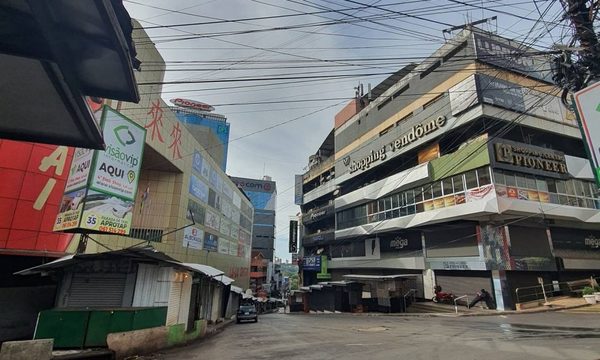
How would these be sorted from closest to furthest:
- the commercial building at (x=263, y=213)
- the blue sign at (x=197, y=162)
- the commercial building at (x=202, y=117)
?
the blue sign at (x=197, y=162)
the commercial building at (x=202, y=117)
the commercial building at (x=263, y=213)

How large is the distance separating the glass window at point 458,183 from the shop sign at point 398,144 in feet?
17.4

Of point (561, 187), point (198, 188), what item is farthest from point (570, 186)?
point (198, 188)

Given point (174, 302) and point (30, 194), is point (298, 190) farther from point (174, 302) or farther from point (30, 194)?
point (30, 194)

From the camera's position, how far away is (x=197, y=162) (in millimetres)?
30984

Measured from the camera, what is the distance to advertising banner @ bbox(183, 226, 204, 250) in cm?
2822

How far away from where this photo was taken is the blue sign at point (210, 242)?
111 ft

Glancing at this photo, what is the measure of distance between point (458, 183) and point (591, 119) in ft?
81.7

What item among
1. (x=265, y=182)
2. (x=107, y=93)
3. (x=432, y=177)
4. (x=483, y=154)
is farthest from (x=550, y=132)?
(x=265, y=182)

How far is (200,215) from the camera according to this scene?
32094mm

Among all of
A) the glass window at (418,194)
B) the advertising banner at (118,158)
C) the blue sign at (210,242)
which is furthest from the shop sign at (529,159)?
the blue sign at (210,242)

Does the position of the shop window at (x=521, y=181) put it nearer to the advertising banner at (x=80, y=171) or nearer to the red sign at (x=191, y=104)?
the advertising banner at (x=80, y=171)

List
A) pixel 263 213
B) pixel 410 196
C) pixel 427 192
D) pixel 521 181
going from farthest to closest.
→ pixel 263 213
pixel 410 196
pixel 427 192
pixel 521 181

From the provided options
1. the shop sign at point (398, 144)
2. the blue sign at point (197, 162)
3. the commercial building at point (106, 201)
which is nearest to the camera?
the commercial building at point (106, 201)

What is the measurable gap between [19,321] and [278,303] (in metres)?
65.3
